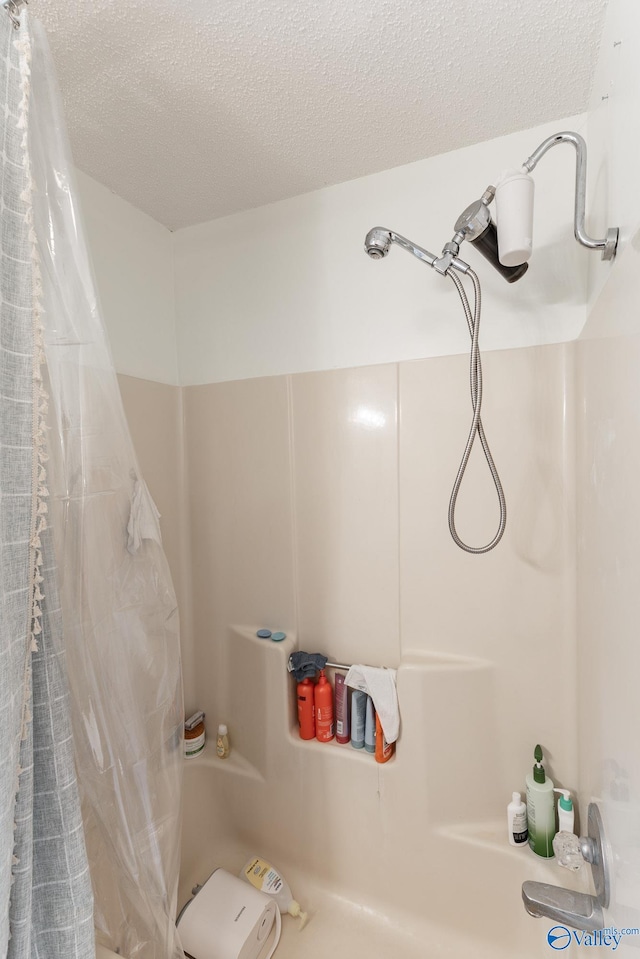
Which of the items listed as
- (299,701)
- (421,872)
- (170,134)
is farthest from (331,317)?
(421,872)

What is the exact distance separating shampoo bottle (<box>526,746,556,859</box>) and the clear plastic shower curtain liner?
2.87ft

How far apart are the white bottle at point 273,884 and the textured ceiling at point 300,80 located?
2.10 metres

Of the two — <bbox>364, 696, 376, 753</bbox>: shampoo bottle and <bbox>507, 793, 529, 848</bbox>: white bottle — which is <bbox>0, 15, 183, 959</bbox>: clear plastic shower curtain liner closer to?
<bbox>364, 696, 376, 753</bbox>: shampoo bottle

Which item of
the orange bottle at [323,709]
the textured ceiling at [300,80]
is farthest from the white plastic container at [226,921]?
the textured ceiling at [300,80]

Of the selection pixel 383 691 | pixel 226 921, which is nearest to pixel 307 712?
pixel 383 691

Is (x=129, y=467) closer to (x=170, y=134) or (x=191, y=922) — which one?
(x=170, y=134)

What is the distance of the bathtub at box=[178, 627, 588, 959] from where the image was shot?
123 centimetres

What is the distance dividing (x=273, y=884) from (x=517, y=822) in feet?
2.43

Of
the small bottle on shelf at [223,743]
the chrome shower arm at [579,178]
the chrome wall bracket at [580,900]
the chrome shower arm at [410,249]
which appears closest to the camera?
the chrome wall bracket at [580,900]

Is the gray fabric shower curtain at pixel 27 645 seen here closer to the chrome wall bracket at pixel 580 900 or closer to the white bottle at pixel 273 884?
the chrome wall bracket at pixel 580 900

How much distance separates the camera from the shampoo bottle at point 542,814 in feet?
3.79

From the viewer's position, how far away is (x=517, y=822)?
1181 mm

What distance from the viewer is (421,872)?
51.0 inches

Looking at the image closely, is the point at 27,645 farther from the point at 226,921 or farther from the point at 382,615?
the point at 226,921
